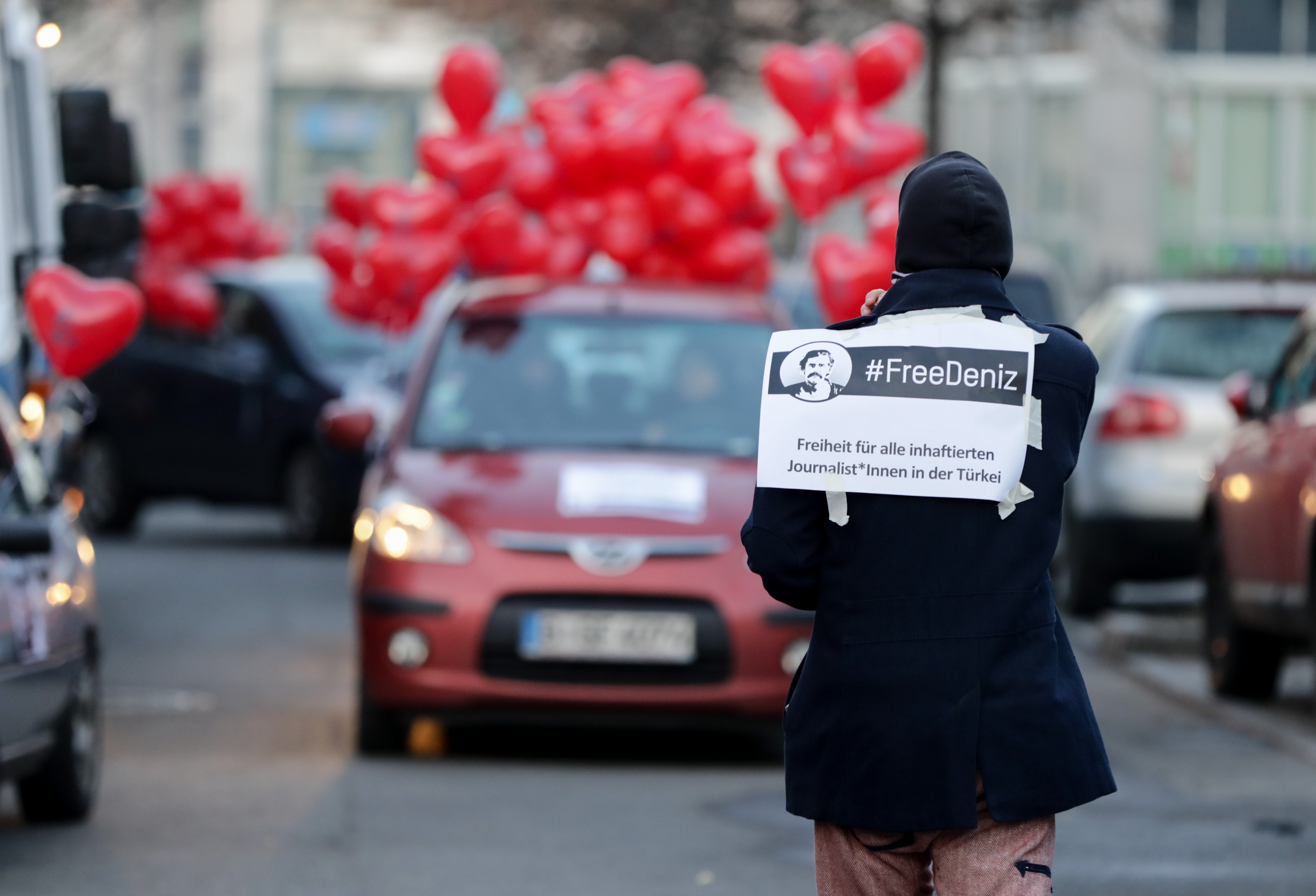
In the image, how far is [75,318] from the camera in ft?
30.6

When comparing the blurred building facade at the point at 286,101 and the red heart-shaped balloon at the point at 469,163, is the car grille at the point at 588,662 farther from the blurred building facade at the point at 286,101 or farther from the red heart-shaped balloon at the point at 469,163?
the blurred building facade at the point at 286,101

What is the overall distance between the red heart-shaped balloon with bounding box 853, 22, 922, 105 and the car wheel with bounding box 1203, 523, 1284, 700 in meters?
3.10

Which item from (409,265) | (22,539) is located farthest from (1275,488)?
(409,265)

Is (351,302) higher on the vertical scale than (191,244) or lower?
lower

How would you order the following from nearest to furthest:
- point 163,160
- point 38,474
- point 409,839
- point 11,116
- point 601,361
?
point 409,839 → point 38,474 → point 601,361 → point 11,116 → point 163,160

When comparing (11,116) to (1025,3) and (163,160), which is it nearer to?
(1025,3)

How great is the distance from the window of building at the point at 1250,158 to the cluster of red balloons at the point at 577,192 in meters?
28.0

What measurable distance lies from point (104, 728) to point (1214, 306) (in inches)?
237

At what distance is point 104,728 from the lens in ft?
30.3

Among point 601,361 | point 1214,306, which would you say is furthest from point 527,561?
point 1214,306

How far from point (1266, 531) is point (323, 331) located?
8430 millimetres

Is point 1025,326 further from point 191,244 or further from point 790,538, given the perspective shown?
point 191,244

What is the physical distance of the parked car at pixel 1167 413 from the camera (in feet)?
40.1

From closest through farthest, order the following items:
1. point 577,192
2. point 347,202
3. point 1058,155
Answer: point 577,192 → point 347,202 → point 1058,155
